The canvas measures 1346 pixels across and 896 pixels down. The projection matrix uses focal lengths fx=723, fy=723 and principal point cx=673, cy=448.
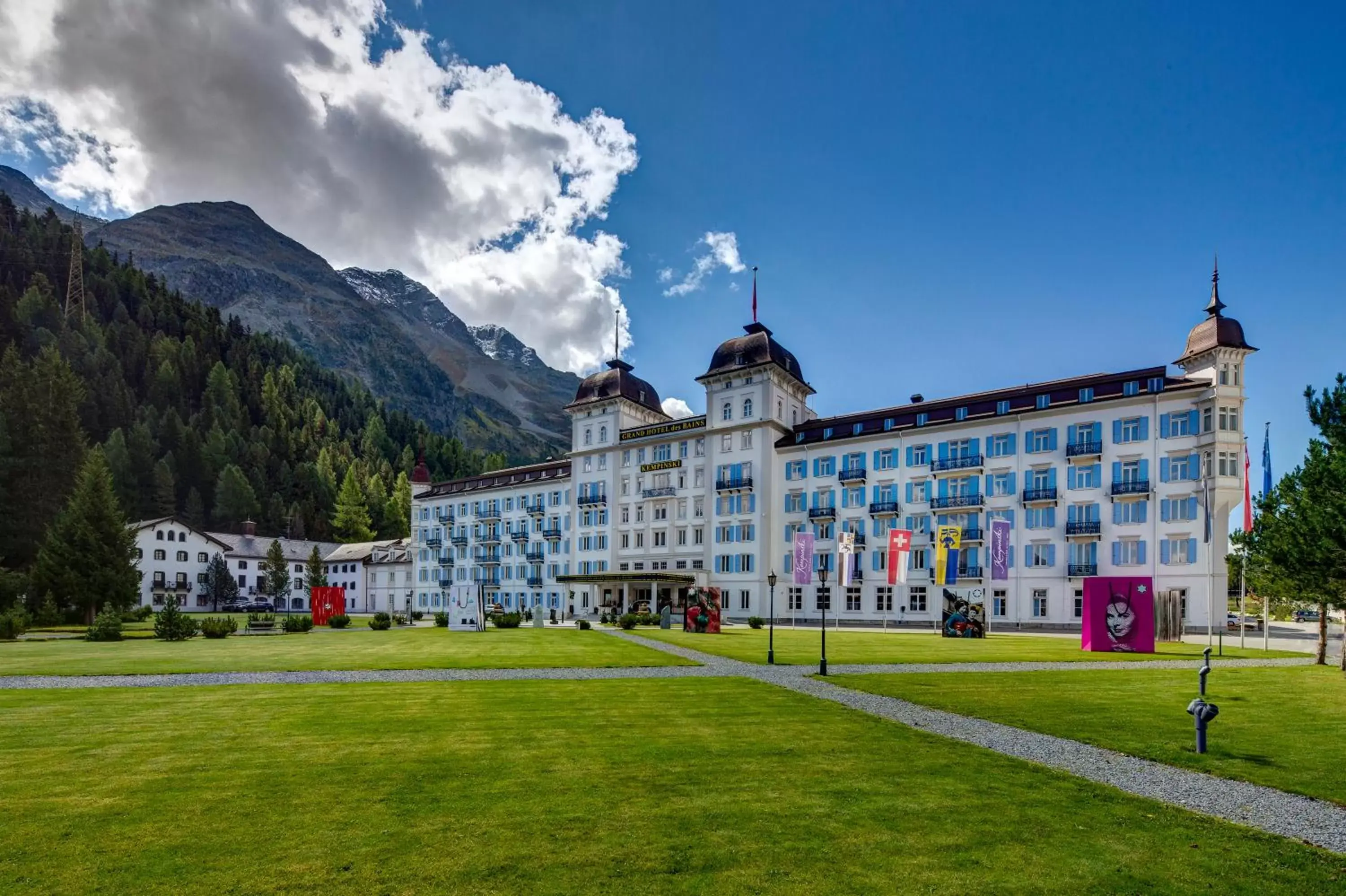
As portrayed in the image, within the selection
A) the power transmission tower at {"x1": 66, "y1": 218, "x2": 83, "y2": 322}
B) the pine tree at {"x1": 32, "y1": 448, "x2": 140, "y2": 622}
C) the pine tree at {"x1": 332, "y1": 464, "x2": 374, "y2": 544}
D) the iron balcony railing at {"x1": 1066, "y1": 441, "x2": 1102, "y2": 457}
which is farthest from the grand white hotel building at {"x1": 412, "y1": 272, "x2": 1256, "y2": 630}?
the power transmission tower at {"x1": 66, "y1": 218, "x2": 83, "y2": 322}

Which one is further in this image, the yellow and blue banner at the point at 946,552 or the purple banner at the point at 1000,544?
the yellow and blue banner at the point at 946,552

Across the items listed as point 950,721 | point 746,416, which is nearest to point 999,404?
point 746,416

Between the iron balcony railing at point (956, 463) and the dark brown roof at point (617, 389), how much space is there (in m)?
35.4

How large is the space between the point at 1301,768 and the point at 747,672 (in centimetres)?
1465

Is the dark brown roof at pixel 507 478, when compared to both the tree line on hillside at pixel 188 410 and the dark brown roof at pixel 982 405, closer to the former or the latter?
the dark brown roof at pixel 982 405

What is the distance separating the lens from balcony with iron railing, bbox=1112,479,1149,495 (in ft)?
172

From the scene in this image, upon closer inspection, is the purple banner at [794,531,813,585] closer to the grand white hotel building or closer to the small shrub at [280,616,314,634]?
the grand white hotel building

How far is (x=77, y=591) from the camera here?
55406 mm

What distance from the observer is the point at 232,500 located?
436 feet

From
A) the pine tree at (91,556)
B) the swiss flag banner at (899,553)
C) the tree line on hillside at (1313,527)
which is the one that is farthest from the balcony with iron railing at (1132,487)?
the pine tree at (91,556)

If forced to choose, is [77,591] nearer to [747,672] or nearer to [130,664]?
[130,664]

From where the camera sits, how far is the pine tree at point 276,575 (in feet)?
326

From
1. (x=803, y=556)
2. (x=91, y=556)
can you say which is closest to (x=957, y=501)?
(x=803, y=556)

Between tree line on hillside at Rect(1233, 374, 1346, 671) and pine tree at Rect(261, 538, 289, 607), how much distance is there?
103814 mm
